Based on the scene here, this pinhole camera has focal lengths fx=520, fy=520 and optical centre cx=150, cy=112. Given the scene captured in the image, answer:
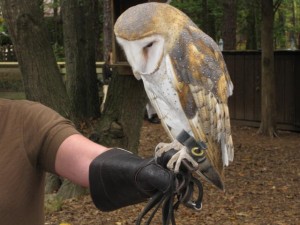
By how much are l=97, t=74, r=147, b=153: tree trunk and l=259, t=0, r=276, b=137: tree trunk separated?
4.01m

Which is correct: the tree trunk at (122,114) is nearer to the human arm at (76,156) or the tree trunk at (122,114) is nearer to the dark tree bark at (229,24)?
the human arm at (76,156)

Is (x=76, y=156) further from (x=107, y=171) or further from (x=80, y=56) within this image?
Result: (x=80, y=56)

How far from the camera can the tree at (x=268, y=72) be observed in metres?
8.49

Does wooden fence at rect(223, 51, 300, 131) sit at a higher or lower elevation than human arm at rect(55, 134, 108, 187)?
lower

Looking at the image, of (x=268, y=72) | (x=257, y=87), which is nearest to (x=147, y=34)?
(x=268, y=72)

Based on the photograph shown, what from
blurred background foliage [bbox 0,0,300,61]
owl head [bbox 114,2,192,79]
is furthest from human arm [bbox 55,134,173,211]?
blurred background foliage [bbox 0,0,300,61]

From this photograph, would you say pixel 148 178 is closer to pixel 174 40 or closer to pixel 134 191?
pixel 134 191

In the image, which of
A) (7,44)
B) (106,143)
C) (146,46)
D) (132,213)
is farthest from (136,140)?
(7,44)

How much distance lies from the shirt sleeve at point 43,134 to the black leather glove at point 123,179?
13 centimetres

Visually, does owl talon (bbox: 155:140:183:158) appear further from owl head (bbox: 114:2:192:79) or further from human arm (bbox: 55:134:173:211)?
owl head (bbox: 114:2:192:79)

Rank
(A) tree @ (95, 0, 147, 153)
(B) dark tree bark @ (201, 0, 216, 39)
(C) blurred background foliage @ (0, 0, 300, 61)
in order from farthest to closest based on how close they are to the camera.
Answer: (B) dark tree bark @ (201, 0, 216, 39) → (C) blurred background foliage @ (0, 0, 300, 61) → (A) tree @ (95, 0, 147, 153)

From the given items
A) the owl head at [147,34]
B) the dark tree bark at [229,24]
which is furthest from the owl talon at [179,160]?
the dark tree bark at [229,24]

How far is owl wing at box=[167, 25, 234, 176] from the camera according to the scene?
2.38 metres

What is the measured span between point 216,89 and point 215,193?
138 inches
